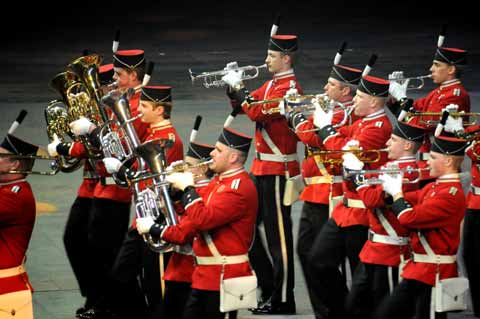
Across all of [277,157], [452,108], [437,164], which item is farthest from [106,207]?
[437,164]

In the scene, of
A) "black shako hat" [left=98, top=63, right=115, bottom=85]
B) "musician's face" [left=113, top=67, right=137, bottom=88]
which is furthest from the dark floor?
"musician's face" [left=113, top=67, right=137, bottom=88]

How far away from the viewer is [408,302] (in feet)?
34.3

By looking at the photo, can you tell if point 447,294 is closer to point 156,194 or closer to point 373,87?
point 373,87

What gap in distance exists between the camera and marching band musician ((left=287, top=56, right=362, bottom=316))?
11797 millimetres

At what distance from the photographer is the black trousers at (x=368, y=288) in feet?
35.6

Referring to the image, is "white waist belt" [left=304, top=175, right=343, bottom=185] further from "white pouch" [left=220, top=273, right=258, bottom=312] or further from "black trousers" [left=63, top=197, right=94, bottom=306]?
"black trousers" [left=63, top=197, right=94, bottom=306]

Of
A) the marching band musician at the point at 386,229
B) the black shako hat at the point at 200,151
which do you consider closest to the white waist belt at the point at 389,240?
the marching band musician at the point at 386,229

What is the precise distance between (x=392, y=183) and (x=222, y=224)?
1199mm

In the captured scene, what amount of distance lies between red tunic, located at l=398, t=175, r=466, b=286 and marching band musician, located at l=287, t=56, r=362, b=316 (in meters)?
1.37

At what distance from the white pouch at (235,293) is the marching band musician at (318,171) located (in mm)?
1257

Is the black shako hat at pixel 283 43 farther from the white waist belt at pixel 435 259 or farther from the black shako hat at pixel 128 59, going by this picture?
the white waist belt at pixel 435 259

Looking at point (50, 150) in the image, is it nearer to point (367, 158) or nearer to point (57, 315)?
point (57, 315)

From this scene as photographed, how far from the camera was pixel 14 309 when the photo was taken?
1075 centimetres

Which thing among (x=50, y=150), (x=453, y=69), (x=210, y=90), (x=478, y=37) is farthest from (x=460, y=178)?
(x=478, y=37)
